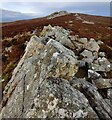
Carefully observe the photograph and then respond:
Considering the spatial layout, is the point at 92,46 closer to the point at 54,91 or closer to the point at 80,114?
the point at 54,91

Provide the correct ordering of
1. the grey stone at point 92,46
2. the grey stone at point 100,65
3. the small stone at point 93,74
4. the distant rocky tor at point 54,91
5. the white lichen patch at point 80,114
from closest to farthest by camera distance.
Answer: the white lichen patch at point 80,114
the distant rocky tor at point 54,91
the small stone at point 93,74
the grey stone at point 100,65
the grey stone at point 92,46

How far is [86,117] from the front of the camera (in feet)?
42.2

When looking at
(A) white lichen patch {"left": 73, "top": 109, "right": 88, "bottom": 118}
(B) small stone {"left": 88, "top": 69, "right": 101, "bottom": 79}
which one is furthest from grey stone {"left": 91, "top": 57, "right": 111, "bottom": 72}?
(A) white lichen patch {"left": 73, "top": 109, "right": 88, "bottom": 118}

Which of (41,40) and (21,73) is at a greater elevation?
(41,40)

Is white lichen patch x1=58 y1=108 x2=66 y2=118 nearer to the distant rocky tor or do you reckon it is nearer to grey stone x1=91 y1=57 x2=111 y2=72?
the distant rocky tor

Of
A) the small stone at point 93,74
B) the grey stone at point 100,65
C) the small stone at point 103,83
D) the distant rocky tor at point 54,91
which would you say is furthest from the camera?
the grey stone at point 100,65

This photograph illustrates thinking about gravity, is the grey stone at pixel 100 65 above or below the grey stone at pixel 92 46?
below

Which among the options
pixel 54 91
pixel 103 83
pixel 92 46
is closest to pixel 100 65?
pixel 103 83

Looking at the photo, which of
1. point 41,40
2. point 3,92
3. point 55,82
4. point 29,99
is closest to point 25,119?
point 29,99

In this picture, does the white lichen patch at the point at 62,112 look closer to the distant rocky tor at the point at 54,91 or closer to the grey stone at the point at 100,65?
the distant rocky tor at the point at 54,91

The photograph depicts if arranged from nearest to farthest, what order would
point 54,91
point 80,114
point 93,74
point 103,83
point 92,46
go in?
1. point 80,114
2. point 54,91
3. point 103,83
4. point 93,74
5. point 92,46

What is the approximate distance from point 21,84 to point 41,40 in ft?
16.4

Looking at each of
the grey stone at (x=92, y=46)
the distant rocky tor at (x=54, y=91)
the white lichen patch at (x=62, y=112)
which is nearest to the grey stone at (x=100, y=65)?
the distant rocky tor at (x=54, y=91)

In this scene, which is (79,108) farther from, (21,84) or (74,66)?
(21,84)
